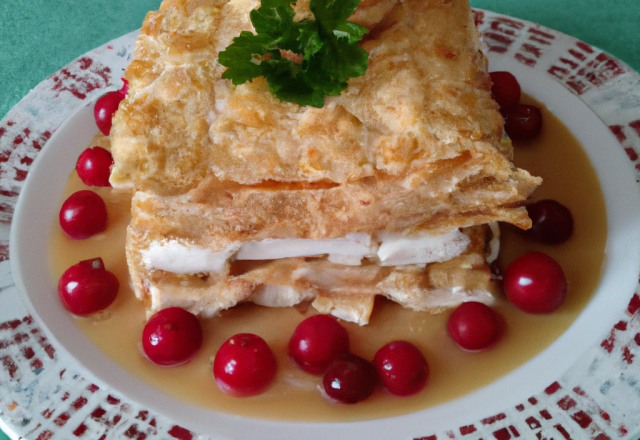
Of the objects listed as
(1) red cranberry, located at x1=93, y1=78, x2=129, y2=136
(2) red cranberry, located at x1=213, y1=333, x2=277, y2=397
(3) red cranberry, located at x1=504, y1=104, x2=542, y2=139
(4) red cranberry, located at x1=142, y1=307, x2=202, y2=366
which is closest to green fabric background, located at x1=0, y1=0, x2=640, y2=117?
(1) red cranberry, located at x1=93, y1=78, x2=129, y2=136

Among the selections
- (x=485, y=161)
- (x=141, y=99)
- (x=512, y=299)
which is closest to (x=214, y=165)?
(x=141, y=99)

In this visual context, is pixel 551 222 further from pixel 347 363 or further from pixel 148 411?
pixel 148 411

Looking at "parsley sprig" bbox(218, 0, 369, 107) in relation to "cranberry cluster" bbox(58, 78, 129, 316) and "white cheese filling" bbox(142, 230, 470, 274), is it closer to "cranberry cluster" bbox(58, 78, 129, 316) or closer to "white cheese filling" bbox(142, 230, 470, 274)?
"white cheese filling" bbox(142, 230, 470, 274)

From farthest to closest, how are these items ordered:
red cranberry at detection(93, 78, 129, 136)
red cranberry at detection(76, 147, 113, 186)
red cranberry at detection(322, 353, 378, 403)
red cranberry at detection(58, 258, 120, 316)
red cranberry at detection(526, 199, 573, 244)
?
red cranberry at detection(93, 78, 129, 136), red cranberry at detection(76, 147, 113, 186), red cranberry at detection(526, 199, 573, 244), red cranberry at detection(58, 258, 120, 316), red cranberry at detection(322, 353, 378, 403)

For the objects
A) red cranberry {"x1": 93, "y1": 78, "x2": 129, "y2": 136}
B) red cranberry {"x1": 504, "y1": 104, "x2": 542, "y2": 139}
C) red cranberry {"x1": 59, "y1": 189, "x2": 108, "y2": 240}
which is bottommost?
red cranberry {"x1": 504, "y1": 104, "x2": 542, "y2": 139}

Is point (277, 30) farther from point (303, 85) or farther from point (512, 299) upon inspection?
point (512, 299)

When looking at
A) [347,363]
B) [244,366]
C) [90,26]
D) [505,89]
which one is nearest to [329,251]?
[347,363]

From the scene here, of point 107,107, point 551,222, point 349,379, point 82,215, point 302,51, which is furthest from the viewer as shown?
point 107,107
